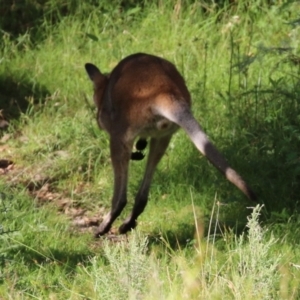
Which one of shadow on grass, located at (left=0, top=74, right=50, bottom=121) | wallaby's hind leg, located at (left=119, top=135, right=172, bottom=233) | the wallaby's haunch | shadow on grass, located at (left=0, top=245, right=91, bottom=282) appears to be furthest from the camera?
shadow on grass, located at (left=0, top=74, right=50, bottom=121)

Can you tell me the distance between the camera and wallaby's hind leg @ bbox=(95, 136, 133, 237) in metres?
6.84

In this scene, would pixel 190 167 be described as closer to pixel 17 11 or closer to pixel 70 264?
pixel 70 264

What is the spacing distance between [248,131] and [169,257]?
2.09 meters

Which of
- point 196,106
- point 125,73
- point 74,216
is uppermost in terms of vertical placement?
point 125,73

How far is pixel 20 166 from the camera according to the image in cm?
838

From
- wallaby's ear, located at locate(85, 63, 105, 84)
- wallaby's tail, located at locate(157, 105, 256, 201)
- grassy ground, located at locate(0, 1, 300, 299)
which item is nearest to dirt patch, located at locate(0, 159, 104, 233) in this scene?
grassy ground, located at locate(0, 1, 300, 299)

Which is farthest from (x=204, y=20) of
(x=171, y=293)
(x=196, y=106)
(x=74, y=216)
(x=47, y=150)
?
(x=171, y=293)

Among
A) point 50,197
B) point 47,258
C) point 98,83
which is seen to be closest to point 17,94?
point 50,197

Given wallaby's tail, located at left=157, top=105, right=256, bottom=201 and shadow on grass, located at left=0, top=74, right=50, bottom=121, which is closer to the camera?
wallaby's tail, located at left=157, top=105, right=256, bottom=201

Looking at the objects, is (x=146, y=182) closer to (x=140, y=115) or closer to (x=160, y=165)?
(x=140, y=115)

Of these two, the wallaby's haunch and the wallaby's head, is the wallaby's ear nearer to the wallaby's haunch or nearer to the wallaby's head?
the wallaby's head

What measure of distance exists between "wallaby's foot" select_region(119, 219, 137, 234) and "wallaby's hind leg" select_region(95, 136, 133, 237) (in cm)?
9

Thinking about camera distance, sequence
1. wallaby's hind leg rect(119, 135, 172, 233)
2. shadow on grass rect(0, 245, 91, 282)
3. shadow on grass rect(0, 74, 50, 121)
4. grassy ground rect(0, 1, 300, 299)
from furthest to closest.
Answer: shadow on grass rect(0, 74, 50, 121)
wallaby's hind leg rect(119, 135, 172, 233)
shadow on grass rect(0, 245, 91, 282)
grassy ground rect(0, 1, 300, 299)

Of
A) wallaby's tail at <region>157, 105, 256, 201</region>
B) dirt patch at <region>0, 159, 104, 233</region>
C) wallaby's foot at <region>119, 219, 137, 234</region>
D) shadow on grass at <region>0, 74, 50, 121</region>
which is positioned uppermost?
wallaby's tail at <region>157, 105, 256, 201</region>
